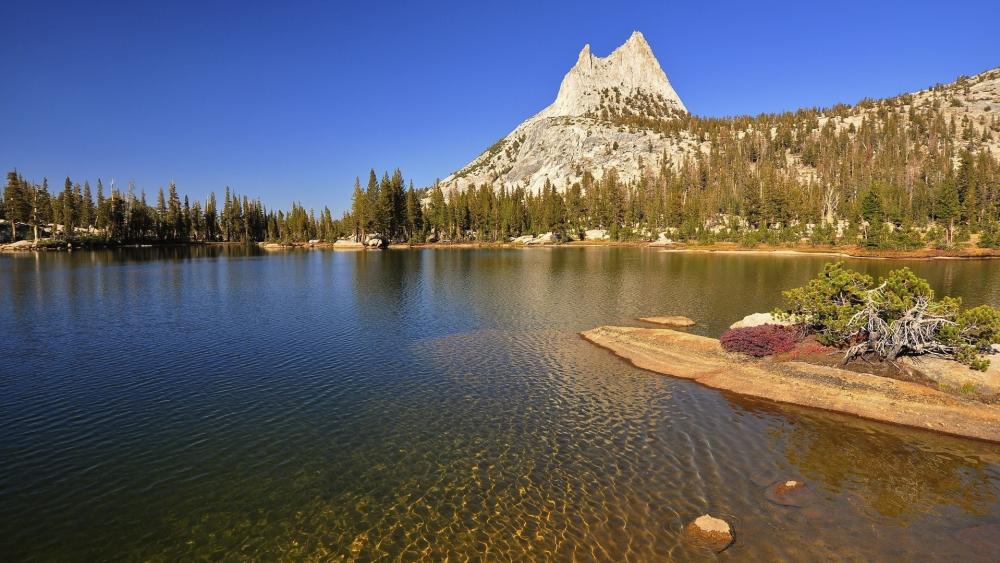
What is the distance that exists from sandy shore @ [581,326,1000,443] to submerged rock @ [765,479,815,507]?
990 centimetres

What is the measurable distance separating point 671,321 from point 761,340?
1159 centimetres

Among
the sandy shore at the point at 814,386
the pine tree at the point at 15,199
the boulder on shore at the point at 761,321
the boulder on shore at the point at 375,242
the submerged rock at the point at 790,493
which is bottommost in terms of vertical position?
the submerged rock at the point at 790,493

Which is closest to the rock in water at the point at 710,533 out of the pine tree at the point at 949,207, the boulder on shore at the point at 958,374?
the boulder on shore at the point at 958,374

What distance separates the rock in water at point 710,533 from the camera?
49.9ft

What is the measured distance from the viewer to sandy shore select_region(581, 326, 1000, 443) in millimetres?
24156

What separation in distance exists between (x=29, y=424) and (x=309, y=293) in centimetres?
4569

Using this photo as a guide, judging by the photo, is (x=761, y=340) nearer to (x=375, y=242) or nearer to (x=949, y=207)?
(x=949, y=207)

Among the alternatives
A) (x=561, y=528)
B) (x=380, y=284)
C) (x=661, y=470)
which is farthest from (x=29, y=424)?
(x=380, y=284)

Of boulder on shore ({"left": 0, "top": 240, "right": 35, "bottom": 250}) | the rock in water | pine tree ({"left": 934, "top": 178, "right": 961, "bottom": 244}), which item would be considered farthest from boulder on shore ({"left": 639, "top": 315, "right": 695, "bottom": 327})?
boulder on shore ({"left": 0, "top": 240, "right": 35, "bottom": 250})

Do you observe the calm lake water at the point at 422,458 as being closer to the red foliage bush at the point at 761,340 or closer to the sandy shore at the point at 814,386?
the sandy shore at the point at 814,386

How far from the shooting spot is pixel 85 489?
18031 millimetres

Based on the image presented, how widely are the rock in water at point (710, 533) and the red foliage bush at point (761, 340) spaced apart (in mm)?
22135

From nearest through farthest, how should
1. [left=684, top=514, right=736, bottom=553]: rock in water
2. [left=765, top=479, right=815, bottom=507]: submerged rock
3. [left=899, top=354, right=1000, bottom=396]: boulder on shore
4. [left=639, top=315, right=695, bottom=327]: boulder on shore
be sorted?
[left=684, top=514, right=736, bottom=553]: rock in water → [left=765, top=479, right=815, bottom=507]: submerged rock → [left=899, top=354, right=1000, bottom=396]: boulder on shore → [left=639, top=315, right=695, bottom=327]: boulder on shore

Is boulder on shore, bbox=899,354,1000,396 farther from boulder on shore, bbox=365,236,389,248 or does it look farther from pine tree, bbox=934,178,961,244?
boulder on shore, bbox=365,236,389,248
